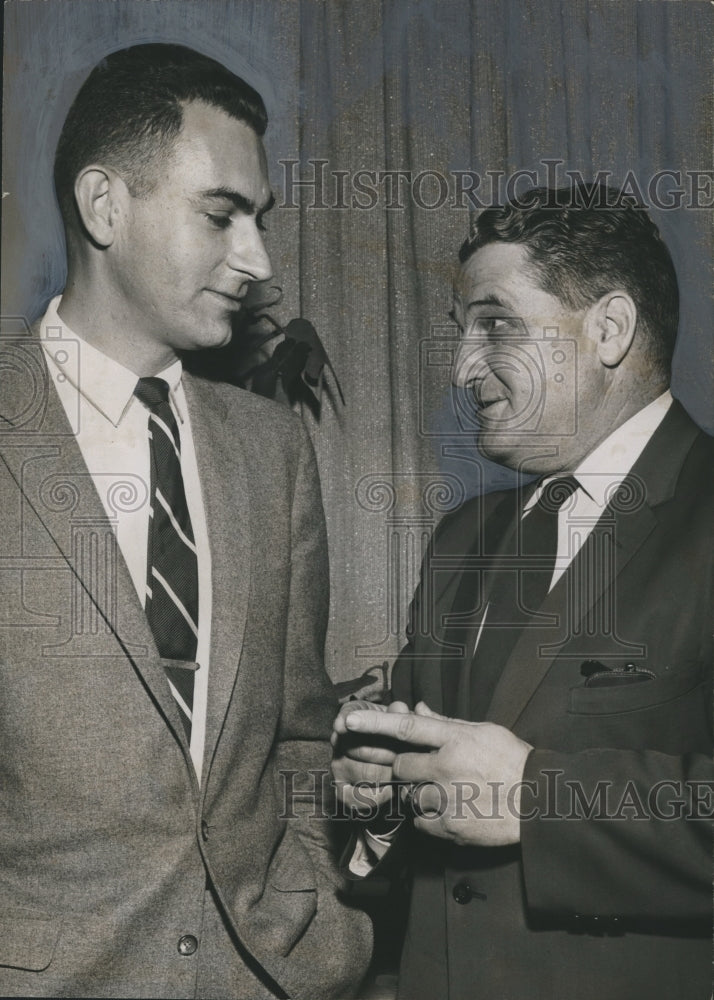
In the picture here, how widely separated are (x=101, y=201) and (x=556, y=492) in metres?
0.86

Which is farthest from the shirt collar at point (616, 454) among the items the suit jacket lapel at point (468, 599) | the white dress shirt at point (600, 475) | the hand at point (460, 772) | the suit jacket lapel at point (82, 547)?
the suit jacket lapel at point (82, 547)

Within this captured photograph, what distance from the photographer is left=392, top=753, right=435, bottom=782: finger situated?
1856mm

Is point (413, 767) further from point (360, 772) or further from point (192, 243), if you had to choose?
point (192, 243)

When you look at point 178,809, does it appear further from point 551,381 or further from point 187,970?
point 551,381

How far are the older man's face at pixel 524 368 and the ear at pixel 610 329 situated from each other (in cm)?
2

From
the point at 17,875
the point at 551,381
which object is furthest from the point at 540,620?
the point at 17,875

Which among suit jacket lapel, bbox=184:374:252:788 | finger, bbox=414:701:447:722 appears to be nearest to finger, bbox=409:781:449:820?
finger, bbox=414:701:447:722

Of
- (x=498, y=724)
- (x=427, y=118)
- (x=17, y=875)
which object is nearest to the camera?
(x=17, y=875)

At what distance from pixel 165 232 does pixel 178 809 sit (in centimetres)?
88

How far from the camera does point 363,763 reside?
191 centimetres

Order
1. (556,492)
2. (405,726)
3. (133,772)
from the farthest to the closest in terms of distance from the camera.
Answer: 1. (556,492)
2. (405,726)
3. (133,772)

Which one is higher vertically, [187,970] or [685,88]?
[685,88]

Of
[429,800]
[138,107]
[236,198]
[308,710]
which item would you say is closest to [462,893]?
[429,800]

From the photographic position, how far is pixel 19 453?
181cm
